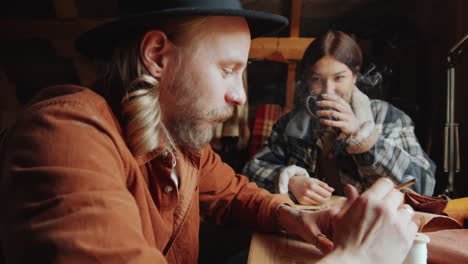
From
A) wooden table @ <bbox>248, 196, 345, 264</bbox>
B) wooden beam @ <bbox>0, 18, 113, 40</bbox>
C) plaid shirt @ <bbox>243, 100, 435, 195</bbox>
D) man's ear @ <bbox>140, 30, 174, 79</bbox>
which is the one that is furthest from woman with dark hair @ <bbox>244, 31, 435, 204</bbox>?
wooden beam @ <bbox>0, 18, 113, 40</bbox>

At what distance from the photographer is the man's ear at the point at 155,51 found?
37.4 inches

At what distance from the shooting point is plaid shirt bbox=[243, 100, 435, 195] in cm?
153

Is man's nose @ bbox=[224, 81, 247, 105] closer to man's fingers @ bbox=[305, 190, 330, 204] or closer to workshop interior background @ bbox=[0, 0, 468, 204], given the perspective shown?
man's fingers @ bbox=[305, 190, 330, 204]

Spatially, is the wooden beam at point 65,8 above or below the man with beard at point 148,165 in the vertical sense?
above

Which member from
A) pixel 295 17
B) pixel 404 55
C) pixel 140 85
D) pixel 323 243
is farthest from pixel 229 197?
pixel 404 55

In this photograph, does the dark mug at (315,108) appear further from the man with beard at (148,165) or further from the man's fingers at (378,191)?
the man's fingers at (378,191)

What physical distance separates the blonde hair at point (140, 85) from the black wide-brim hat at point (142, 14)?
40 mm

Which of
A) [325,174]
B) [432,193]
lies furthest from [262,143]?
[432,193]

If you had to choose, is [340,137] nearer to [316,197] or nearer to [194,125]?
[316,197]

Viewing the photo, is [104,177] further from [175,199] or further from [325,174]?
[325,174]

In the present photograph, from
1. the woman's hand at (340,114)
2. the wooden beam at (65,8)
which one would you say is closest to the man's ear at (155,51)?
the woman's hand at (340,114)

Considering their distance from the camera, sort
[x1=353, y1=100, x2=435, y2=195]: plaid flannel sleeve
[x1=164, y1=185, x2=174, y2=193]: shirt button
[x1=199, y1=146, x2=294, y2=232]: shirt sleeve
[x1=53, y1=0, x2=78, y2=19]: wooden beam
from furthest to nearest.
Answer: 1. [x1=53, y1=0, x2=78, y2=19]: wooden beam
2. [x1=353, y1=100, x2=435, y2=195]: plaid flannel sleeve
3. [x1=199, y1=146, x2=294, y2=232]: shirt sleeve
4. [x1=164, y1=185, x2=174, y2=193]: shirt button

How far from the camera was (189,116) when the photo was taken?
1.03m

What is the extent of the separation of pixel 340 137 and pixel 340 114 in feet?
0.39
